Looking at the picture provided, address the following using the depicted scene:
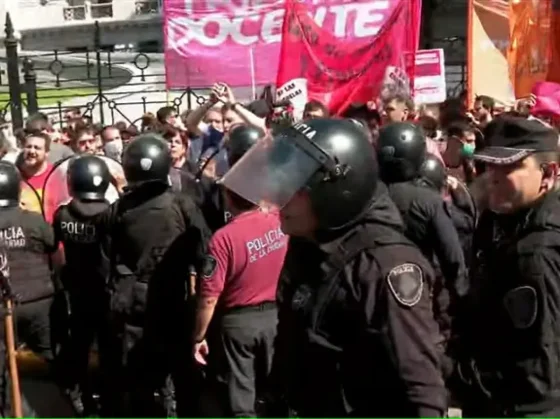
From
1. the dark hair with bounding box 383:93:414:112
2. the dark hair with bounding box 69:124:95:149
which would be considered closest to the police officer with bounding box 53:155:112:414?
the dark hair with bounding box 383:93:414:112

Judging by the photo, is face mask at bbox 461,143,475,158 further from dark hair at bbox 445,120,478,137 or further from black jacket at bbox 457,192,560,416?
black jacket at bbox 457,192,560,416

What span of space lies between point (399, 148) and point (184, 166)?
284 centimetres

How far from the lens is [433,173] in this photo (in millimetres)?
6496

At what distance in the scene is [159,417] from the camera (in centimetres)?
679

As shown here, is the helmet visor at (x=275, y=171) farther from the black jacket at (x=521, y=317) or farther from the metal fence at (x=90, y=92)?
the metal fence at (x=90, y=92)

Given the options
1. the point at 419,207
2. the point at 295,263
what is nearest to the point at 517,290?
the point at 295,263

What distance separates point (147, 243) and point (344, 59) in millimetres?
4297

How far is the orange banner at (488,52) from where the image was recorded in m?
10.4

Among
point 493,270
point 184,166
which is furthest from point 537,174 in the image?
point 184,166

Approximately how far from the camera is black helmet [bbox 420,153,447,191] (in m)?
6.32

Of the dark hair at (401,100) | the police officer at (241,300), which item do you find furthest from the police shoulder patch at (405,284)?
the dark hair at (401,100)

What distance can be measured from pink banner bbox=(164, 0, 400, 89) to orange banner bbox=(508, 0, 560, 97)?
7.57 ft

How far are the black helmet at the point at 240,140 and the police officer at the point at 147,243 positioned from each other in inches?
15.3

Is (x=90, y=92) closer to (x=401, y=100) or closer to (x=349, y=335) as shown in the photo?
(x=401, y=100)
